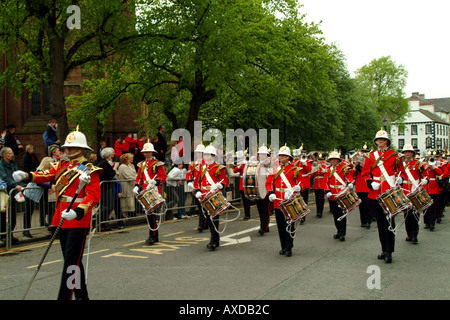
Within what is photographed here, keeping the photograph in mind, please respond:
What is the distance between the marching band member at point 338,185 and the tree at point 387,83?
5861cm

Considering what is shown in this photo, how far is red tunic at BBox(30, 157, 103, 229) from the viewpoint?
559cm

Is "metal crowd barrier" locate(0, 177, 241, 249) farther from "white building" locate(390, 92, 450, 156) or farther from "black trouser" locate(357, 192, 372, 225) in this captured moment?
"white building" locate(390, 92, 450, 156)

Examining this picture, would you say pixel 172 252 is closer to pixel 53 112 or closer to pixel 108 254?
pixel 108 254

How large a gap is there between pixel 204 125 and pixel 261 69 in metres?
7.11

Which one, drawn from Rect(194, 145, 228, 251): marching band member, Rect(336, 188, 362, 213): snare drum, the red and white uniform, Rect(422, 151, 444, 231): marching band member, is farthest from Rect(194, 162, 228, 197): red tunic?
Rect(422, 151, 444, 231): marching band member

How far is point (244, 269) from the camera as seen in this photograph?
300 inches

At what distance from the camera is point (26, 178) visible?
5551 millimetres

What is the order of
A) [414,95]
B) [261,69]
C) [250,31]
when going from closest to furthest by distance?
[250,31] → [261,69] → [414,95]

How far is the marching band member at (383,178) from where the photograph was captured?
830cm

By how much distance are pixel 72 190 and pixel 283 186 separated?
15.0 ft

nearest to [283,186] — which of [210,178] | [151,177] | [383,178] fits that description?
[210,178]

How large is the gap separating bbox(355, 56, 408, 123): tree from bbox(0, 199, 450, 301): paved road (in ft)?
196

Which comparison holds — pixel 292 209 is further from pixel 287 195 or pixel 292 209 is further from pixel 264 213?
pixel 264 213

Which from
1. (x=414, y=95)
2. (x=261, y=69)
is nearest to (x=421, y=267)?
(x=261, y=69)
